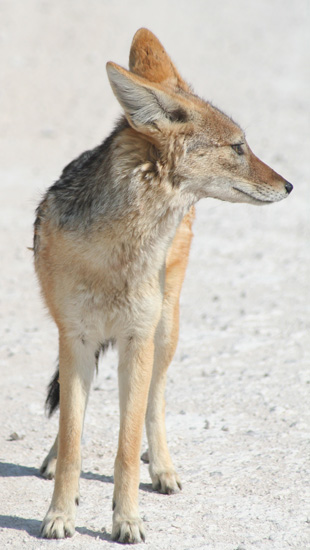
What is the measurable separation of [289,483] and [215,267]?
5.43 meters

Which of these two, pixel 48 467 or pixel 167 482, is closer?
pixel 167 482

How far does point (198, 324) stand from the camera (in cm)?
845

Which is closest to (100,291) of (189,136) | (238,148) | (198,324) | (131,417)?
(131,417)

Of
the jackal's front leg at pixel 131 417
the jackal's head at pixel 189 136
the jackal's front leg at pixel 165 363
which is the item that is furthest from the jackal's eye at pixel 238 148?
the jackal's front leg at pixel 131 417

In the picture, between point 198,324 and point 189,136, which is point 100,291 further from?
point 198,324

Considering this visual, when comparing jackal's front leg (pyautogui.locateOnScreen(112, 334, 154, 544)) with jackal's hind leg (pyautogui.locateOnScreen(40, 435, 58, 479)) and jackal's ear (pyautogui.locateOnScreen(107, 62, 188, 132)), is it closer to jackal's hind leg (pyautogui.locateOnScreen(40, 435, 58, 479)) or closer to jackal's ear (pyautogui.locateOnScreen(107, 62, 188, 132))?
jackal's hind leg (pyautogui.locateOnScreen(40, 435, 58, 479))

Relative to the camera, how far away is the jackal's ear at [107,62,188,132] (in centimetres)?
408

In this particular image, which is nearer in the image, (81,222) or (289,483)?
(81,222)

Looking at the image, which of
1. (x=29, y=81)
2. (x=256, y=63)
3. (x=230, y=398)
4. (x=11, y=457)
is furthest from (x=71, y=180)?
(x=256, y=63)

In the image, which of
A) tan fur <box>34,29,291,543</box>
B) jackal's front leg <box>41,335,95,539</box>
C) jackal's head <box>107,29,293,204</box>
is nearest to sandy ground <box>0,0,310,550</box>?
jackal's front leg <box>41,335,95,539</box>

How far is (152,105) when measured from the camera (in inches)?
168

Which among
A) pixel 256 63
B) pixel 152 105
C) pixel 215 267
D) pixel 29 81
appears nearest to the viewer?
pixel 152 105

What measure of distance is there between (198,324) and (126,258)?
409 centimetres

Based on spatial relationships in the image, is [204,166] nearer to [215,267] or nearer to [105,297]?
[105,297]
